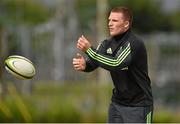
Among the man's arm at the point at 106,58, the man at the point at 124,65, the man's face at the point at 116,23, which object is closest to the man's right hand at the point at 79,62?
the man at the point at 124,65

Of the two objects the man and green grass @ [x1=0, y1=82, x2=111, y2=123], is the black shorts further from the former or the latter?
green grass @ [x1=0, y1=82, x2=111, y2=123]

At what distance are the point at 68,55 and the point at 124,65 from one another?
31.1 m

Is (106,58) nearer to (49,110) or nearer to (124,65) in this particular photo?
(124,65)

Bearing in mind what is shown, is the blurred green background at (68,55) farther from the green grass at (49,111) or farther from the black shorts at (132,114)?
the black shorts at (132,114)

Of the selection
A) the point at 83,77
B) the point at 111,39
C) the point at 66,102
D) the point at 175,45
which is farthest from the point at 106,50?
the point at 175,45

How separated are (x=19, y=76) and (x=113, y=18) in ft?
4.85

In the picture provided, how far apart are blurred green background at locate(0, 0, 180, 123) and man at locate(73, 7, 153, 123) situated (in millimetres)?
7416

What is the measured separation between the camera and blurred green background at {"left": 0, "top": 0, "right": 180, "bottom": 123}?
587 inches

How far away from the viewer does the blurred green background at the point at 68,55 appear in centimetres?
1491

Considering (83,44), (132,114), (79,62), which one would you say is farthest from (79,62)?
(132,114)

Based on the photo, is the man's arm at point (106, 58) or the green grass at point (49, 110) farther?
the green grass at point (49, 110)

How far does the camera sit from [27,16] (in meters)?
30.1

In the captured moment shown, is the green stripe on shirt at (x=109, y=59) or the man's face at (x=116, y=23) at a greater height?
the man's face at (x=116, y=23)

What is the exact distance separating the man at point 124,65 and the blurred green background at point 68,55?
24.3 ft
